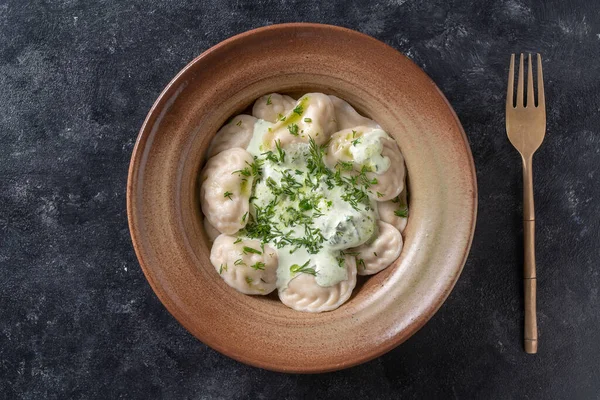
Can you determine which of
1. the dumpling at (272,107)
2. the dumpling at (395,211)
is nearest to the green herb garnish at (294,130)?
the dumpling at (272,107)

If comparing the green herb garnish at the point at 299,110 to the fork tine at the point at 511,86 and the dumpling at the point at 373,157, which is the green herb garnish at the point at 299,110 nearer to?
the dumpling at the point at 373,157

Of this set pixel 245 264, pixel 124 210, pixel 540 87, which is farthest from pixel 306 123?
pixel 540 87

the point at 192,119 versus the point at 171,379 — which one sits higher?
the point at 192,119

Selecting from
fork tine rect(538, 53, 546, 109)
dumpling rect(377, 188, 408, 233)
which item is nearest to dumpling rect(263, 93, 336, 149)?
dumpling rect(377, 188, 408, 233)

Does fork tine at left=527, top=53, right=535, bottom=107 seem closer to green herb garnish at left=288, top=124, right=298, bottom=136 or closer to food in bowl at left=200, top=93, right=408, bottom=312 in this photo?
food in bowl at left=200, top=93, right=408, bottom=312

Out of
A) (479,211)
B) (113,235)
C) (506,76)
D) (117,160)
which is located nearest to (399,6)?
(506,76)

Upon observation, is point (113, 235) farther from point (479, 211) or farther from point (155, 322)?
point (479, 211)

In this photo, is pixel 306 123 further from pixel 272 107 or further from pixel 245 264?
pixel 245 264
